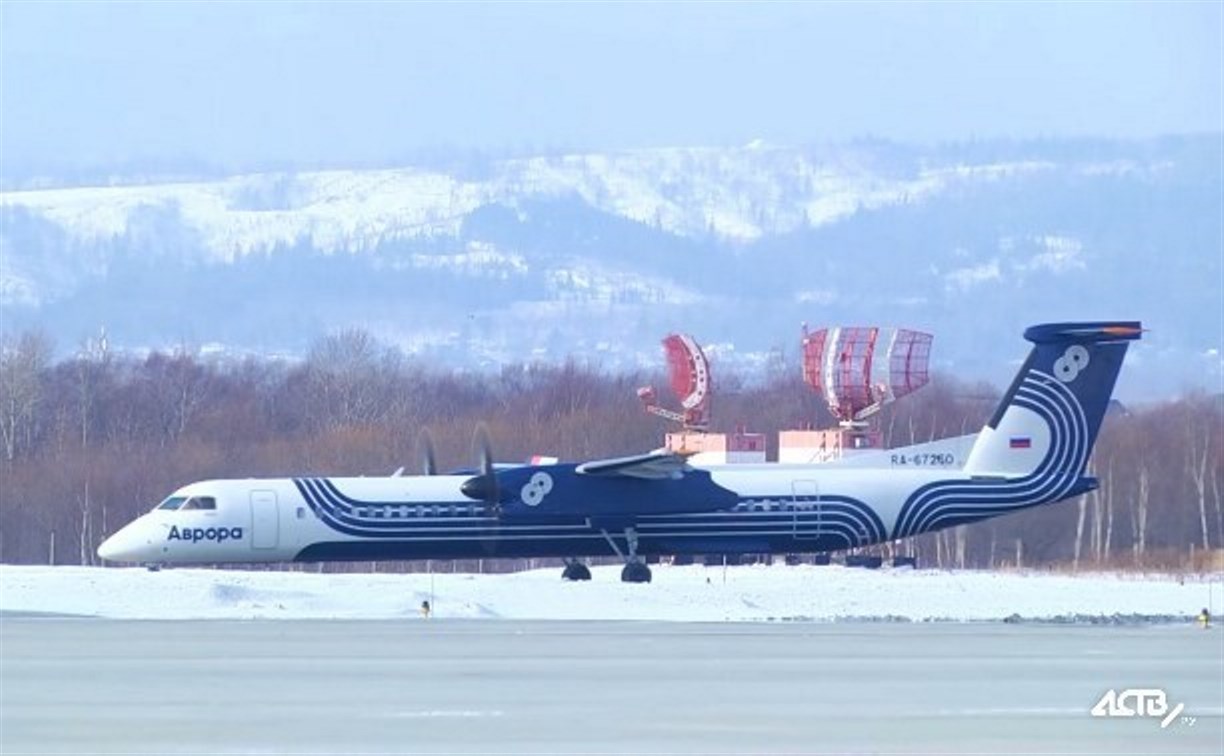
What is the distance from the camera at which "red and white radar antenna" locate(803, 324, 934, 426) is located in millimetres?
53250

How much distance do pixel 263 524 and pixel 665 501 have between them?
6.72 metres

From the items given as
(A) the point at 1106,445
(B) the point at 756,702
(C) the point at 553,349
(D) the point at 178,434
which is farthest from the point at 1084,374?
(C) the point at 553,349

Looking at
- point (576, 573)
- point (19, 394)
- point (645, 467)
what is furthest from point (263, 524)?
point (19, 394)

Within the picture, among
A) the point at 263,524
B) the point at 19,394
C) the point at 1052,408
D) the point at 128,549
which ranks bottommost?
the point at 128,549

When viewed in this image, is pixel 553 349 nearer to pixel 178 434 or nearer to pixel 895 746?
pixel 178 434

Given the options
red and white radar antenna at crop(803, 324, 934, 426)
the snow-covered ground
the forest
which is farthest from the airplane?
red and white radar antenna at crop(803, 324, 934, 426)

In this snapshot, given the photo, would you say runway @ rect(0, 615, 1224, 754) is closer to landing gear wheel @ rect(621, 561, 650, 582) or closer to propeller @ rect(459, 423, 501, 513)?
propeller @ rect(459, 423, 501, 513)

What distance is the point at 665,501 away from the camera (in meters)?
41.3

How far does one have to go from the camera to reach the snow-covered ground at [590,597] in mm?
31688

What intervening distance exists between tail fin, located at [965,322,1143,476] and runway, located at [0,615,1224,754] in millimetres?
14363

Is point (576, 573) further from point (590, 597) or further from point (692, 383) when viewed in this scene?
point (692, 383)

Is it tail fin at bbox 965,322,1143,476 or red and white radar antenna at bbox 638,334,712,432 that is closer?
tail fin at bbox 965,322,1143,476

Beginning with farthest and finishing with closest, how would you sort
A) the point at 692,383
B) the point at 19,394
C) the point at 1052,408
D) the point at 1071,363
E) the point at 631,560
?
the point at 19,394 → the point at 692,383 → the point at 1052,408 → the point at 1071,363 → the point at 631,560

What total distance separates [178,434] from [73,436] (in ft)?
9.94
